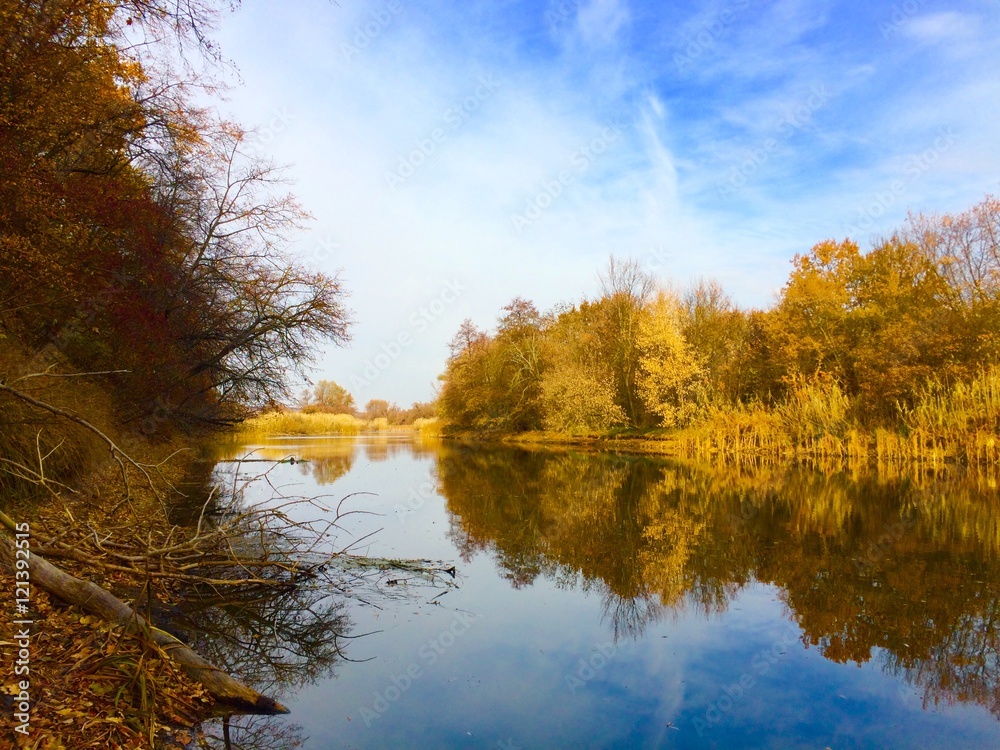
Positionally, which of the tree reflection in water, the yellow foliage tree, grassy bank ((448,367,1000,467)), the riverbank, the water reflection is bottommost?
the tree reflection in water

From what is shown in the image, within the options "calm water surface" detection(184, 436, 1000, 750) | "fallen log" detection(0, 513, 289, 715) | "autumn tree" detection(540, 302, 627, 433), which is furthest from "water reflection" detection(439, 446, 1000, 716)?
"autumn tree" detection(540, 302, 627, 433)

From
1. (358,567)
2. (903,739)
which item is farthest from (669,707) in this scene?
(358,567)

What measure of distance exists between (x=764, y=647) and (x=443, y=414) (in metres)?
48.1

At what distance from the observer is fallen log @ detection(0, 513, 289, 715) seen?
161 inches

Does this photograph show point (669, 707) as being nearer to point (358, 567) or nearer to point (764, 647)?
point (764, 647)

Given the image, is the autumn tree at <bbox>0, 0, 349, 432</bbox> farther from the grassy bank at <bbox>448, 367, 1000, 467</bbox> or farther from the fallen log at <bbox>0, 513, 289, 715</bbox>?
the grassy bank at <bbox>448, 367, 1000, 467</bbox>

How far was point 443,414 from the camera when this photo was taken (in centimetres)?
5297

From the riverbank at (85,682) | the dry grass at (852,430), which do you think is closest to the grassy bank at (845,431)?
the dry grass at (852,430)

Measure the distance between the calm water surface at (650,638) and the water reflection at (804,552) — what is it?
4 centimetres

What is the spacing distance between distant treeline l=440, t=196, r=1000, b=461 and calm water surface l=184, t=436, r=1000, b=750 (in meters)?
9.48

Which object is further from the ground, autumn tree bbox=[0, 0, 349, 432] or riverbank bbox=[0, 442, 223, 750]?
autumn tree bbox=[0, 0, 349, 432]

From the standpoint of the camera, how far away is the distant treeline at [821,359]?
19516 mm

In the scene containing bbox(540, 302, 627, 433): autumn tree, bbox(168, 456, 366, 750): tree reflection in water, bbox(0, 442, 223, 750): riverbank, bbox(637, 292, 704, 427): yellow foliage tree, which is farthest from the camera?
bbox(540, 302, 627, 433): autumn tree

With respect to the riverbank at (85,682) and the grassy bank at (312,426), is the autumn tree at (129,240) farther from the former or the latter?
the grassy bank at (312,426)
